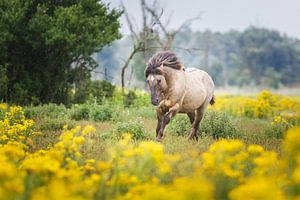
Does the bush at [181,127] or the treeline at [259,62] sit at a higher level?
the treeline at [259,62]

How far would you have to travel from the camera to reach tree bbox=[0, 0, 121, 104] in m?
17.1

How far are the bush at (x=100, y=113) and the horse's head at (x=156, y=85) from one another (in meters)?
6.13

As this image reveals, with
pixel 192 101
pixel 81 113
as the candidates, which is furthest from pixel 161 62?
pixel 81 113

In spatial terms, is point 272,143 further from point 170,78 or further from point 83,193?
point 83,193

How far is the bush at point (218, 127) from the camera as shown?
1148cm

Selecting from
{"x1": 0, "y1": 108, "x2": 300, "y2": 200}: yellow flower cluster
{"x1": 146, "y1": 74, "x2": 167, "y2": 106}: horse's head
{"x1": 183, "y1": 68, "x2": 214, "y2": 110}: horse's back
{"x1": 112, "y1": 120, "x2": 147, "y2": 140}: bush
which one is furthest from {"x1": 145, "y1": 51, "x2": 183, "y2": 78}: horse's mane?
{"x1": 0, "y1": 108, "x2": 300, "y2": 200}: yellow flower cluster

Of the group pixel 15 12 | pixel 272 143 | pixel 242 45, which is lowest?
pixel 272 143

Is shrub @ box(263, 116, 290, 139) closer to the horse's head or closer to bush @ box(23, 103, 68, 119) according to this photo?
the horse's head

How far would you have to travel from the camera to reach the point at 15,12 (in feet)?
55.4

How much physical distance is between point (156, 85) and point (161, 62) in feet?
2.04

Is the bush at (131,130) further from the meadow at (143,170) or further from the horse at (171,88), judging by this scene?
the horse at (171,88)

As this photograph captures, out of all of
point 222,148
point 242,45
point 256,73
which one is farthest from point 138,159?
point 242,45

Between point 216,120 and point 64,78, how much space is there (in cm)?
950

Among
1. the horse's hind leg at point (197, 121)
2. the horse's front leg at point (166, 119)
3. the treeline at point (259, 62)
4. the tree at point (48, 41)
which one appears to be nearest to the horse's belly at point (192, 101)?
the horse's hind leg at point (197, 121)
